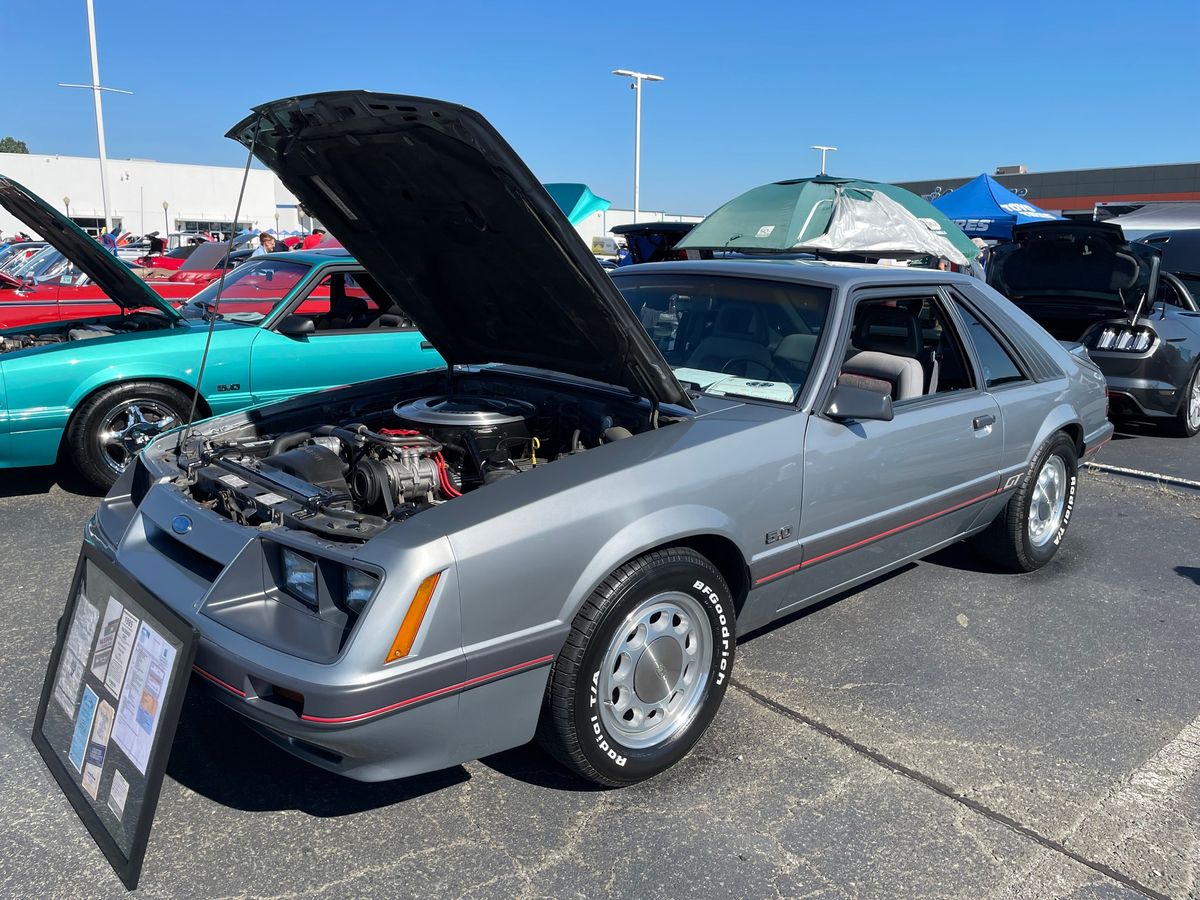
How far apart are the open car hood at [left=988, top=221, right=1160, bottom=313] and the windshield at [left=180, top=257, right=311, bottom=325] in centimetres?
580

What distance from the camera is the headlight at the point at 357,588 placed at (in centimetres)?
240

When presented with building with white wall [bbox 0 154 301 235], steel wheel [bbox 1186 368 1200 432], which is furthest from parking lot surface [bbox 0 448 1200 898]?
building with white wall [bbox 0 154 301 235]

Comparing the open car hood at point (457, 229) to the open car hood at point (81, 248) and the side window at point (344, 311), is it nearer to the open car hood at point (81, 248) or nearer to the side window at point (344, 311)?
the side window at point (344, 311)

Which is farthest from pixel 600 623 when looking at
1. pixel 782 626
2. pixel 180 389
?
pixel 180 389

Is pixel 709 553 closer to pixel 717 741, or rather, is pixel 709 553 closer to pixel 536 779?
pixel 717 741

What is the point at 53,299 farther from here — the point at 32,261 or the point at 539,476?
the point at 539,476

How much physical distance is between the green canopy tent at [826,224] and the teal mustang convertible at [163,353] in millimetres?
3722

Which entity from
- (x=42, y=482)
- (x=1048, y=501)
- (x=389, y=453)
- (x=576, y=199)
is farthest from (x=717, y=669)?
(x=576, y=199)

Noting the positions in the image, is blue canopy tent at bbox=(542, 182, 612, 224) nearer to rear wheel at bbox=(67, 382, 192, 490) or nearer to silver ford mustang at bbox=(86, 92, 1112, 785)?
rear wheel at bbox=(67, 382, 192, 490)

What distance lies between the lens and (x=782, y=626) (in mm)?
4098

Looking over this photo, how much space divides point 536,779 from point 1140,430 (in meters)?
7.72

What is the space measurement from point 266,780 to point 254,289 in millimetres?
4910

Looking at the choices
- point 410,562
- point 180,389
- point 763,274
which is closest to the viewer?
point 410,562

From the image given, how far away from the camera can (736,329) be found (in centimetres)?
386
